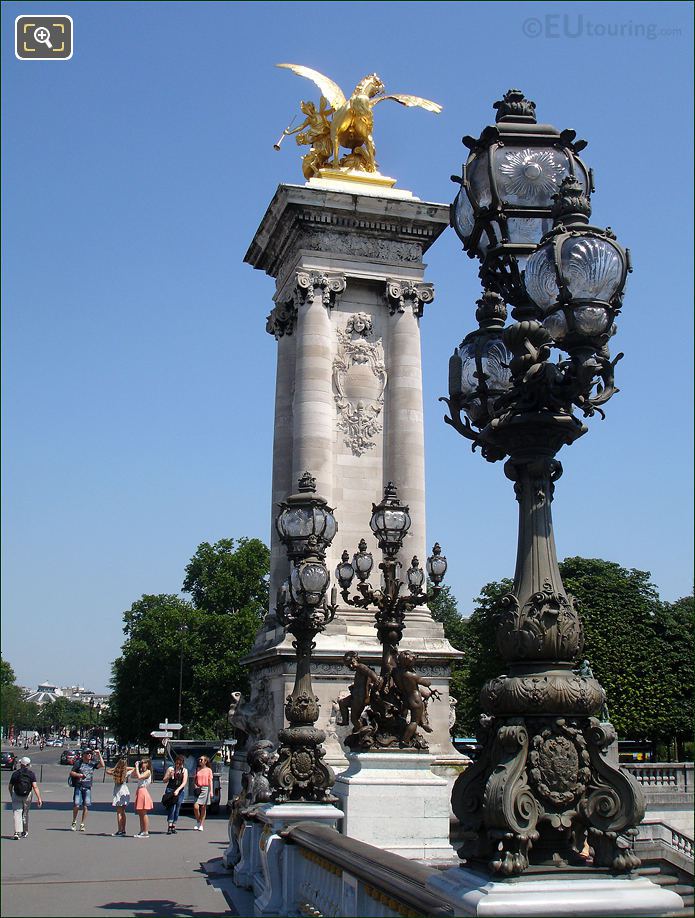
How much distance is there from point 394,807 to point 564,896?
33.0ft

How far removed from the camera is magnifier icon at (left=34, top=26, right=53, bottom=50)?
311 inches

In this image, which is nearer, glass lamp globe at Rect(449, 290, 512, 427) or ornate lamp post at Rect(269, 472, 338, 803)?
glass lamp globe at Rect(449, 290, 512, 427)

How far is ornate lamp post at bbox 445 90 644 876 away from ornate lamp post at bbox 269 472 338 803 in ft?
17.8

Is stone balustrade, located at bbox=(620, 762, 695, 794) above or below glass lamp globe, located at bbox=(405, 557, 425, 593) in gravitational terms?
below

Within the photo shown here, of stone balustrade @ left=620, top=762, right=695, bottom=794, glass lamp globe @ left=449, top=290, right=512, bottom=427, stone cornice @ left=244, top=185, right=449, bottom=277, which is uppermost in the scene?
stone cornice @ left=244, top=185, right=449, bottom=277

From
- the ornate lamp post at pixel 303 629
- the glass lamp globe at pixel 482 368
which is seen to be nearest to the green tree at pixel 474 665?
the ornate lamp post at pixel 303 629

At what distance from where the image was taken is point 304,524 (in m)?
12.8

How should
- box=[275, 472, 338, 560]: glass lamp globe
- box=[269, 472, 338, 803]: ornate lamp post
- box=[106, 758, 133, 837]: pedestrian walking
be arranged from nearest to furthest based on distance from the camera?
box=[269, 472, 338, 803]: ornate lamp post → box=[275, 472, 338, 560]: glass lamp globe → box=[106, 758, 133, 837]: pedestrian walking

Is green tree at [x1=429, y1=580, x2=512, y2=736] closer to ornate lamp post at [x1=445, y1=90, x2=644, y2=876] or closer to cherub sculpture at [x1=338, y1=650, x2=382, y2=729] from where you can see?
cherub sculpture at [x1=338, y1=650, x2=382, y2=729]

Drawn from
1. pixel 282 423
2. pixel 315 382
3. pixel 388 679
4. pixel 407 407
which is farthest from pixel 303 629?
pixel 282 423

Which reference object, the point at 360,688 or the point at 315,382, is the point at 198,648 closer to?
the point at 315,382

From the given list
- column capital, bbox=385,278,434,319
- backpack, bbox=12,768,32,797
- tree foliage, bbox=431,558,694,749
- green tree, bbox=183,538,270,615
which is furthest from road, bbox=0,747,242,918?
green tree, bbox=183,538,270,615

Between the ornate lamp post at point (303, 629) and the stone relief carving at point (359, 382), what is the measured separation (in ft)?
34.7

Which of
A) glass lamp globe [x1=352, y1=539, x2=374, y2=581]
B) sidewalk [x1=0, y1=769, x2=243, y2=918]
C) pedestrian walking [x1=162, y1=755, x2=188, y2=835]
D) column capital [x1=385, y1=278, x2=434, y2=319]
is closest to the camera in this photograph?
sidewalk [x1=0, y1=769, x2=243, y2=918]
